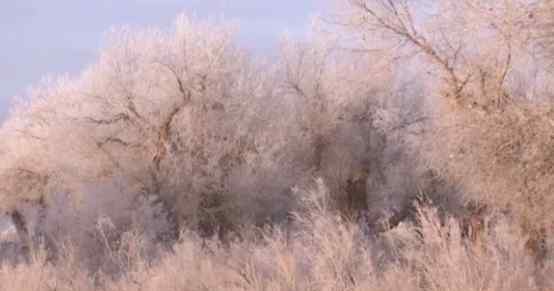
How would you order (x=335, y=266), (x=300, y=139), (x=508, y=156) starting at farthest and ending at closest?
1. (x=300, y=139)
2. (x=508, y=156)
3. (x=335, y=266)

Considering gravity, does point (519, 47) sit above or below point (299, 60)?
above

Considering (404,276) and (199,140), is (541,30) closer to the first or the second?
(404,276)

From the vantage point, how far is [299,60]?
29.6 metres

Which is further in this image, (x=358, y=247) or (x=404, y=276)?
(x=358, y=247)

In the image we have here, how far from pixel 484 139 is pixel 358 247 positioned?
2777 mm

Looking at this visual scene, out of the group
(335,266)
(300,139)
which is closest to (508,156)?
(335,266)

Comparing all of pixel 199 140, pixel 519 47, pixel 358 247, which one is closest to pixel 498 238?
pixel 358 247

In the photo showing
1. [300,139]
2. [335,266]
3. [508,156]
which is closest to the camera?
[335,266]

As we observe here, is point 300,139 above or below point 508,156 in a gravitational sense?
below

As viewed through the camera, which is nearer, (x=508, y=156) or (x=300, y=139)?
(x=508, y=156)

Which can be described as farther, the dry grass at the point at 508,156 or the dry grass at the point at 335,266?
the dry grass at the point at 508,156

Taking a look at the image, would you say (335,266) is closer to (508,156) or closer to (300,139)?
(508,156)

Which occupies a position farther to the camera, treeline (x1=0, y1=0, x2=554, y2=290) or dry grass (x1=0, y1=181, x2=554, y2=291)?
treeline (x1=0, y1=0, x2=554, y2=290)

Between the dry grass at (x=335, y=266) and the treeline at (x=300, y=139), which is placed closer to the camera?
the dry grass at (x=335, y=266)
